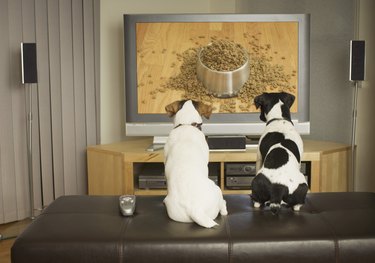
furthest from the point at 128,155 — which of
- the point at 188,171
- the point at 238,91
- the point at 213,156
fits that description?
the point at 188,171

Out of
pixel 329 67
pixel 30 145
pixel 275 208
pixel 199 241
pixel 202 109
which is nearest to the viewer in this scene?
pixel 199 241

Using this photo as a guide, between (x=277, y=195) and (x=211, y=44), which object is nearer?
(x=277, y=195)

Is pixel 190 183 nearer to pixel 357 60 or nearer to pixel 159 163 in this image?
pixel 159 163

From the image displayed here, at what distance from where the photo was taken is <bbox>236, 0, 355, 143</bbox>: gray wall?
4.23 meters

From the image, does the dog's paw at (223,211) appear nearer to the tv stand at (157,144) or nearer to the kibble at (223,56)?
the tv stand at (157,144)

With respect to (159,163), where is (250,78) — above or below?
above

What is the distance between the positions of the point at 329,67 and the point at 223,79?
103 centimetres

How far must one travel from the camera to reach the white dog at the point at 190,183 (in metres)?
2.03

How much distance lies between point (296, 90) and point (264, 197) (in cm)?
191

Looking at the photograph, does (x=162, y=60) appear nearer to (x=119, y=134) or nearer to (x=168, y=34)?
(x=168, y=34)

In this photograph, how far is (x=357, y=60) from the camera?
378cm

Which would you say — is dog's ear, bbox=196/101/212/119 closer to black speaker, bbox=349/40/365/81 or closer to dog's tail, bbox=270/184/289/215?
dog's tail, bbox=270/184/289/215

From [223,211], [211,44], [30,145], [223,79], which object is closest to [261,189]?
[223,211]

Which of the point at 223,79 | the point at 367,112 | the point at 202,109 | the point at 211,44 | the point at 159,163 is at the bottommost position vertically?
the point at 159,163
